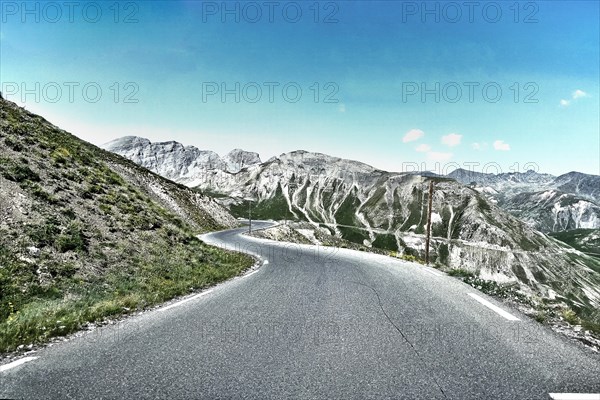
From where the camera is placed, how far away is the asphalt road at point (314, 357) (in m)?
4.50

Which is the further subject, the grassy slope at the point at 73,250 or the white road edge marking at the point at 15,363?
the grassy slope at the point at 73,250

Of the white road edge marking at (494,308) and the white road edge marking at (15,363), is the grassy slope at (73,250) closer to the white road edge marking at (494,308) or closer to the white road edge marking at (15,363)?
the white road edge marking at (15,363)

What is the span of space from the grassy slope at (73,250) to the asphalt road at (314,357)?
1.99m

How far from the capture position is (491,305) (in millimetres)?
9492

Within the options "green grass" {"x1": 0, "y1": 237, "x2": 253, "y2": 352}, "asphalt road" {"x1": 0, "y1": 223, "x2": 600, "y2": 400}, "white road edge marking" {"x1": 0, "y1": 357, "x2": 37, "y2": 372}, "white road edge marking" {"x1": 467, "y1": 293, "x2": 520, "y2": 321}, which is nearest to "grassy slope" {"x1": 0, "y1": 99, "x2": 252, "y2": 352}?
"green grass" {"x1": 0, "y1": 237, "x2": 253, "y2": 352}

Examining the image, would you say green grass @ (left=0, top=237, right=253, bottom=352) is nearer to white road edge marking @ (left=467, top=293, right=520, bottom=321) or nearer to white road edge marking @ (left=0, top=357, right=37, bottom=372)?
white road edge marking @ (left=0, top=357, right=37, bottom=372)

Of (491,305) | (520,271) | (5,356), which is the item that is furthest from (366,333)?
(520,271)

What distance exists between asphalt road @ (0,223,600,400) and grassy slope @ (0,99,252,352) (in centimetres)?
199

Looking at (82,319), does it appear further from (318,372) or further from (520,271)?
(520,271)

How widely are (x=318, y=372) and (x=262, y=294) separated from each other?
20.5 ft

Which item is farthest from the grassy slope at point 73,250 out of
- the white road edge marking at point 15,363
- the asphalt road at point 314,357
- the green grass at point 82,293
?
the asphalt road at point 314,357

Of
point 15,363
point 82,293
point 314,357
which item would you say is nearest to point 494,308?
point 314,357

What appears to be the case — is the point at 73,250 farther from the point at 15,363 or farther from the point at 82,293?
the point at 15,363

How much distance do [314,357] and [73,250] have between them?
39.3 feet
